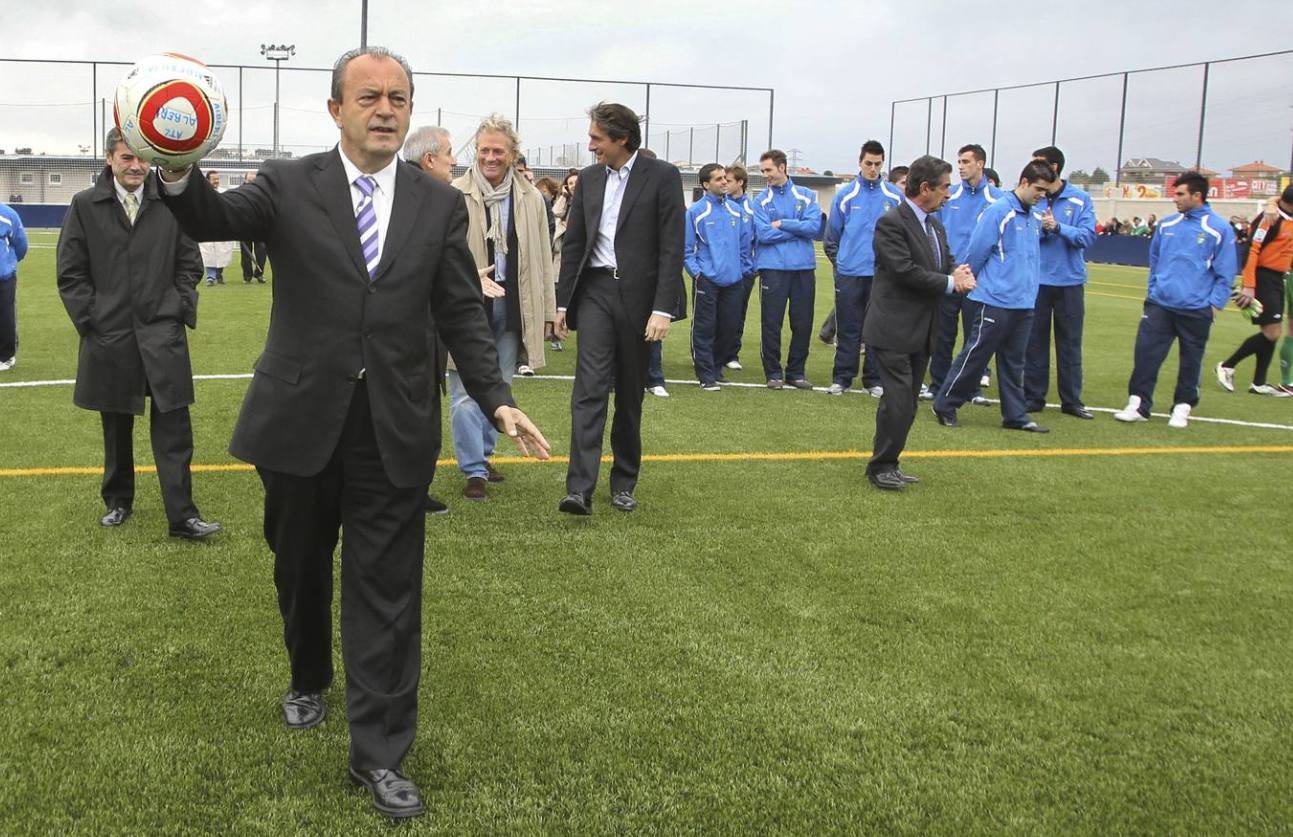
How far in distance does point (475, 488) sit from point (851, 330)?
529 centimetres

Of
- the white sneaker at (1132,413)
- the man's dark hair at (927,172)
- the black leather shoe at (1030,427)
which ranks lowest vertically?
the black leather shoe at (1030,427)

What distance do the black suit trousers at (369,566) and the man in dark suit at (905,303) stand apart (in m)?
3.99

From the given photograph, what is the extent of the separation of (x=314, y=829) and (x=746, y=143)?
36.8m

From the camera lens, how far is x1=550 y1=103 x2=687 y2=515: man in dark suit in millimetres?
5734

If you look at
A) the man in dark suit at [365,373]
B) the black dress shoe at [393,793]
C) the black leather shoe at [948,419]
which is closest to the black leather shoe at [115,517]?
the man in dark suit at [365,373]

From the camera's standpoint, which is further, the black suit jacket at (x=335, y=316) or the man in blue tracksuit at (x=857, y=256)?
the man in blue tracksuit at (x=857, y=256)

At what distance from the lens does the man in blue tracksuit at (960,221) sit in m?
10.1

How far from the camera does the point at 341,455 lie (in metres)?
2.98

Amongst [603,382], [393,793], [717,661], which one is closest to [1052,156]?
[603,382]

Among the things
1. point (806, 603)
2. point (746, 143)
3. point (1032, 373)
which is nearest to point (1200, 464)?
point (1032, 373)

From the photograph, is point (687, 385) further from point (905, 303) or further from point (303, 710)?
point (303, 710)

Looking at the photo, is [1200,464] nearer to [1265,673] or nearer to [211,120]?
[1265,673]

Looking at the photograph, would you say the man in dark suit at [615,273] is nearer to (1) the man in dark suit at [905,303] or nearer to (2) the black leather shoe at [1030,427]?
(1) the man in dark suit at [905,303]

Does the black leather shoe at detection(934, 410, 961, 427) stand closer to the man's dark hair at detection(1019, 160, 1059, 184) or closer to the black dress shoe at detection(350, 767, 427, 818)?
the man's dark hair at detection(1019, 160, 1059, 184)
